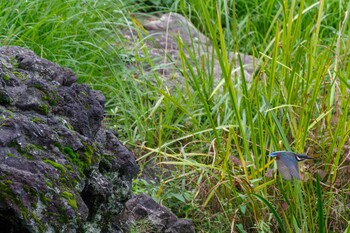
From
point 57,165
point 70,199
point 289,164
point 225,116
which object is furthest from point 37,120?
point 225,116

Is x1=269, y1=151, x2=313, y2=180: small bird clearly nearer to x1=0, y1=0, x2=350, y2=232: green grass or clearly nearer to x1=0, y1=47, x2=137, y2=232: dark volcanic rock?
x1=0, y1=0, x2=350, y2=232: green grass

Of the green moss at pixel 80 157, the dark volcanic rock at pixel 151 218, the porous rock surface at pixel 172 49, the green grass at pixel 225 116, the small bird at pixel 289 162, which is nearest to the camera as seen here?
the green moss at pixel 80 157

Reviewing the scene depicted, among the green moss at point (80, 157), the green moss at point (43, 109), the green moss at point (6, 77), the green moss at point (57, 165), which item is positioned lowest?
the green moss at point (80, 157)

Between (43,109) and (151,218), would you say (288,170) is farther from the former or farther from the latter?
(43,109)

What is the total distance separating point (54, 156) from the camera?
7.17ft

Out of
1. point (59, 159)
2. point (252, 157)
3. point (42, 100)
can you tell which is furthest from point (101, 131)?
point (252, 157)

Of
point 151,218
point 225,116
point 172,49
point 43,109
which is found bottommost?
point 172,49

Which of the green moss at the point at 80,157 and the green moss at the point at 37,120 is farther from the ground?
the green moss at the point at 37,120

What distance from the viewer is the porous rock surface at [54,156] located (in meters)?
1.94

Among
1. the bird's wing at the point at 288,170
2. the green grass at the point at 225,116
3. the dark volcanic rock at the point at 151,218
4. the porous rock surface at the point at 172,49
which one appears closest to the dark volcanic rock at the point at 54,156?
the dark volcanic rock at the point at 151,218

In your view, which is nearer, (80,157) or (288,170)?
(80,157)

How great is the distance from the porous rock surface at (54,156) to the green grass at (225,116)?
0.69 metres

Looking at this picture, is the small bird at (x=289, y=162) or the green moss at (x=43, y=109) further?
the small bird at (x=289, y=162)

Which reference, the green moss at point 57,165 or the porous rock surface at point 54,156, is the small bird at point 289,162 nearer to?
the porous rock surface at point 54,156
